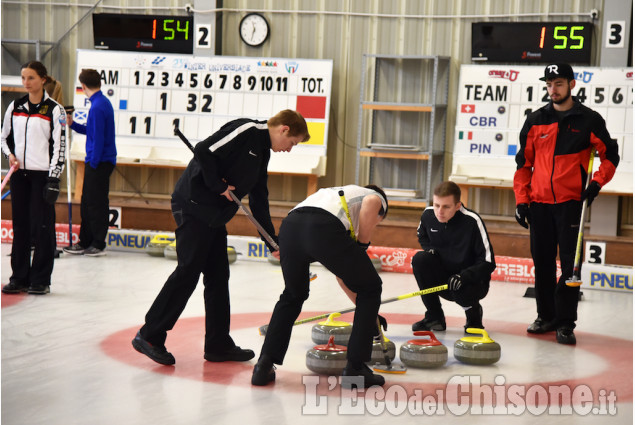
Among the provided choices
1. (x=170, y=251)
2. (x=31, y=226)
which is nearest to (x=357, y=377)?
(x=31, y=226)

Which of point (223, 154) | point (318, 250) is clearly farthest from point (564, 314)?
point (223, 154)

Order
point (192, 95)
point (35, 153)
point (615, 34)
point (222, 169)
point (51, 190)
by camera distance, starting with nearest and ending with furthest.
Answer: point (222, 169), point (51, 190), point (35, 153), point (615, 34), point (192, 95)

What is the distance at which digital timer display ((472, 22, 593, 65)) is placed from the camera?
29.6 feet

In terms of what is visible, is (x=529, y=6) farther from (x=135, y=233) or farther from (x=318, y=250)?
(x=318, y=250)

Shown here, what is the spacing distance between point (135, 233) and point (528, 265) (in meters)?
3.75

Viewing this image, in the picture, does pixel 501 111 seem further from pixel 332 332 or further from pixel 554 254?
pixel 332 332

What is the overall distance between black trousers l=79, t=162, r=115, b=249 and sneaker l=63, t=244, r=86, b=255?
0.13 ft

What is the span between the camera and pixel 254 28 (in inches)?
405

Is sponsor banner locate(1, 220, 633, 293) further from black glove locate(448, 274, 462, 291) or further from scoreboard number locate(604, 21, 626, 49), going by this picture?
scoreboard number locate(604, 21, 626, 49)

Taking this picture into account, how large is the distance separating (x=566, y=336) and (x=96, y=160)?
435 cm

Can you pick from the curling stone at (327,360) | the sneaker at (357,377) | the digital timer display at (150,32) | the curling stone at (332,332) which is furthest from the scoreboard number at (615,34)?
the sneaker at (357,377)

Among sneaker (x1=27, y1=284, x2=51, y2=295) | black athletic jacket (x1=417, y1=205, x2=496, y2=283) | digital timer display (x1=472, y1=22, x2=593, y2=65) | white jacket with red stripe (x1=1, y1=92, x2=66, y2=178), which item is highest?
digital timer display (x1=472, y1=22, x2=593, y2=65)

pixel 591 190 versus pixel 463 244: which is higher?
pixel 591 190

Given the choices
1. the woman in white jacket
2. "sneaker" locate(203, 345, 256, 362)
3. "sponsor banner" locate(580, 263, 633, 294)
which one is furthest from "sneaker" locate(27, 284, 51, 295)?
"sponsor banner" locate(580, 263, 633, 294)
